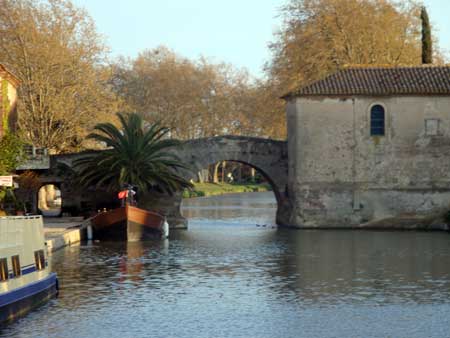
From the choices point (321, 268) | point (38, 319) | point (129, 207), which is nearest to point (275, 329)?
point (38, 319)

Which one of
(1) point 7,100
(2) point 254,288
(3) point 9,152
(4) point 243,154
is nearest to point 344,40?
(4) point 243,154

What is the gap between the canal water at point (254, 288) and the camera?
868 inches

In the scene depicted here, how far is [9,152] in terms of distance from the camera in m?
41.5

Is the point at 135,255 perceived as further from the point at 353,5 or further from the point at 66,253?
the point at 353,5

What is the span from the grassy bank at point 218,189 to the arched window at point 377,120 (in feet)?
156

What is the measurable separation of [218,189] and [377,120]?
59.7 metres

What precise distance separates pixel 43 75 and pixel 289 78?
1522cm

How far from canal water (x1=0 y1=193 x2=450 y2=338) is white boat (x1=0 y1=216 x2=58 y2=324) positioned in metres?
0.34

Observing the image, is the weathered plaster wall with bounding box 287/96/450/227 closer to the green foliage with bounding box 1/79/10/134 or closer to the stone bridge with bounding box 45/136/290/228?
the stone bridge with bounding box 45/136/290/228

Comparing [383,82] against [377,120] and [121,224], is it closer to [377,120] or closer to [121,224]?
[377,120]

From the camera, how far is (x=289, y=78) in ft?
214

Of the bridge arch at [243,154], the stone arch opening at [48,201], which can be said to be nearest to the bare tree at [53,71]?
the stone arch opening at [48,201]

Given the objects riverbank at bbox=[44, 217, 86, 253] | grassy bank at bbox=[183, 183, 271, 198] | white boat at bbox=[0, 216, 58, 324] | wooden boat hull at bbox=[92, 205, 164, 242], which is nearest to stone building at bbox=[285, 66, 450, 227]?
wooden boat hull at bbox=[92, 205, 164, 242]

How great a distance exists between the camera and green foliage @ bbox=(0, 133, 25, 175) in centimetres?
4100
